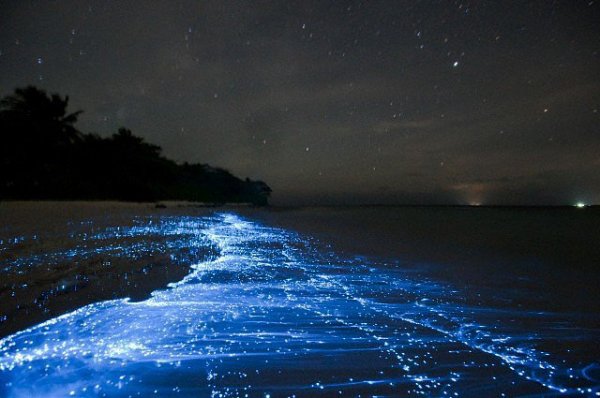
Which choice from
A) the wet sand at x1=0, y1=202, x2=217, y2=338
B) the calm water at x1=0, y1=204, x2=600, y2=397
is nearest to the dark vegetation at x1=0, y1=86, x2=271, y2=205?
the wet sand at x1=0, y1=202, x2=217, y2=338

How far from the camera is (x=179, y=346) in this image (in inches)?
95.6

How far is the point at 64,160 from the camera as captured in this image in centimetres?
2308

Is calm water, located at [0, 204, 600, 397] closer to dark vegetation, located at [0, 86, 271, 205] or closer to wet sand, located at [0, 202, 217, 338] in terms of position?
wet sand, located at [0, 202, 217, 338]

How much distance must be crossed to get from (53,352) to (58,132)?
27.1 metres

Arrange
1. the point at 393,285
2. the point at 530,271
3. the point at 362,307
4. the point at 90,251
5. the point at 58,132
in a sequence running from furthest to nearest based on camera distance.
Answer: the point at 58,132
the point at 530,271
the point at 90,251
the point at 393,285
the point at 362,307

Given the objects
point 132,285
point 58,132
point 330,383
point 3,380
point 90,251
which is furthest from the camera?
point 58,132

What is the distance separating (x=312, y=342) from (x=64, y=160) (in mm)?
27319

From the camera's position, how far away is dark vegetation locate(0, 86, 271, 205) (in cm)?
1886

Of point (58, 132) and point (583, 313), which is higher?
point (58, 132)

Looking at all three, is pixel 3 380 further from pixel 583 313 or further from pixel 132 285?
pixel 583 313

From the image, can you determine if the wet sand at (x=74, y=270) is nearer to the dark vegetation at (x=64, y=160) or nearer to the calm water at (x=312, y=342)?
the calm water at (x=312, y=342)

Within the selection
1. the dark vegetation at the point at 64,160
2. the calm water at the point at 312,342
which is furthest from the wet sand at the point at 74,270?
the dark vegetation at the point at 64,160

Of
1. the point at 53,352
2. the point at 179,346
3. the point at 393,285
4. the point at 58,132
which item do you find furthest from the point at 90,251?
the point at 58,132

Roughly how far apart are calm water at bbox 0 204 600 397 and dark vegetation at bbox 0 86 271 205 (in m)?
19.5
